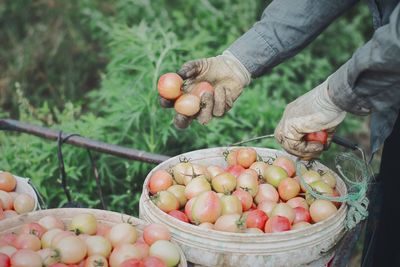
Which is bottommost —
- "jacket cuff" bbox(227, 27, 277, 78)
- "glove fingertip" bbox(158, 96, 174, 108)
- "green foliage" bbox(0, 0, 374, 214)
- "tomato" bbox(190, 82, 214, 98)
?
"green foliage" bbox(0, 0, 374, 214)

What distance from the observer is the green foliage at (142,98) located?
329 cm

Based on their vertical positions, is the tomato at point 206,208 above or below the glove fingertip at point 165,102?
below

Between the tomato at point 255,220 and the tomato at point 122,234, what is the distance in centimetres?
42

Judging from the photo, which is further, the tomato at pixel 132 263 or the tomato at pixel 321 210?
the tomato at pixel 321 210

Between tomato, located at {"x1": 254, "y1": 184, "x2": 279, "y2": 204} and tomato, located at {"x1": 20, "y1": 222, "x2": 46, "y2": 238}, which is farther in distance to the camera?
tomato, located at {"x1": 254, "y1": 184, "x2": 279, "y2": 204}

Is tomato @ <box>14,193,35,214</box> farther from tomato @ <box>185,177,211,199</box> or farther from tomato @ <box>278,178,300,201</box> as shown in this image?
tomato @ <box>278,178,300,201</box>

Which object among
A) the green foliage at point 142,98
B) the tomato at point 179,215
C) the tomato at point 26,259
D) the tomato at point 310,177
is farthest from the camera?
the green foliage at point 142,98

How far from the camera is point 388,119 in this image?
2.05m

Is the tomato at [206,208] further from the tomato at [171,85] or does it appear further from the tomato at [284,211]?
the tomato at [171,85]

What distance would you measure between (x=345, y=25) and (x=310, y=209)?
356 centimetres

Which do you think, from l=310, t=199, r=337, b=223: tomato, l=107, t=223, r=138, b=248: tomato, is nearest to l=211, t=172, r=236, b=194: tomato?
l=310, t=199, r=337, b=223: tomato

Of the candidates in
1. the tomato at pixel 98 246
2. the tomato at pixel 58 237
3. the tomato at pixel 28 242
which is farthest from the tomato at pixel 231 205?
the tomato at pixel 28 242

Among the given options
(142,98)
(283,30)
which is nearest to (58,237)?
(283,30)

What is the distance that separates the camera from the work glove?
2371 millimetres
